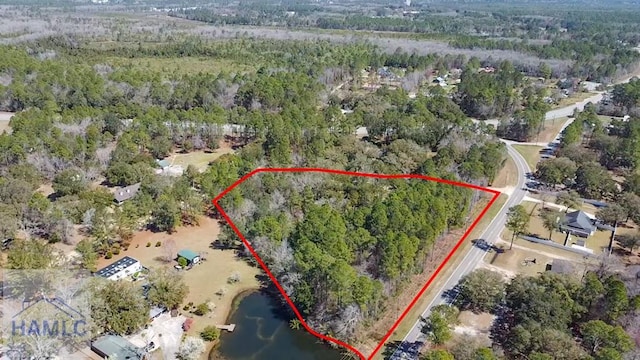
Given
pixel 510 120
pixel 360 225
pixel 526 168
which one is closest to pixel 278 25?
pixel 510 120

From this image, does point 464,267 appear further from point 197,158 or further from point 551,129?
point 551,129

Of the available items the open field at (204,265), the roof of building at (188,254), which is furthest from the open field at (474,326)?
the roof of building at (188,254)

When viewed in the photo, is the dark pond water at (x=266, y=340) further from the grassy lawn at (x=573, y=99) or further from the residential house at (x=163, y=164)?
the grassy lawn at (x=573, y=99)

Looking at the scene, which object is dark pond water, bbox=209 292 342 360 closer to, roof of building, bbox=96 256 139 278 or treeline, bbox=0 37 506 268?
roof of building, bbox=96 256 139 278

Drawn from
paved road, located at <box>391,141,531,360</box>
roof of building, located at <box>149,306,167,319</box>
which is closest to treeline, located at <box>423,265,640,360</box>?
paved road, located at <box>391,141,531,360</box>

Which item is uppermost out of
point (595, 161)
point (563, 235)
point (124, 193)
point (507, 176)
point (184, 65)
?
point (184, 65)

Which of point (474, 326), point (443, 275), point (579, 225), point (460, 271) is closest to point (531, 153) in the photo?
point (579, 225)

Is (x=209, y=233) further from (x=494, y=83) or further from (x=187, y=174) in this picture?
(x=494, y=83)
